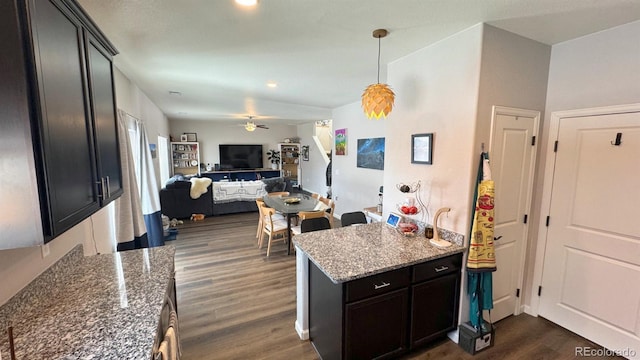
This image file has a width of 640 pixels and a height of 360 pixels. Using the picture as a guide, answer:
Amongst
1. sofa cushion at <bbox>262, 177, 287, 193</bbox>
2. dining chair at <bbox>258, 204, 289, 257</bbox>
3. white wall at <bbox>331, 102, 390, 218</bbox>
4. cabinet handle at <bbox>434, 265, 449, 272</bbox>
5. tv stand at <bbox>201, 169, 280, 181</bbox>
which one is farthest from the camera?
tv stand at <bbox>201, 169, 280, 181</bbox>

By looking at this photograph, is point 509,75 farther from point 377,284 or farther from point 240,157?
point 240,157

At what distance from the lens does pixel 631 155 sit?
6.61ft

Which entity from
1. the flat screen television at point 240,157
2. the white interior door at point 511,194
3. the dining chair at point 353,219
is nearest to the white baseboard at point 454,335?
the white interior door at point 511,194

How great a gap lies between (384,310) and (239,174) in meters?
8.60

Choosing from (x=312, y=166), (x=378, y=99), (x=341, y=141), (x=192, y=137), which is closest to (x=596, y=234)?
(x=378, y=99)

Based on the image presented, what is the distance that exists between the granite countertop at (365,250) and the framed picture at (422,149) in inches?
27.0

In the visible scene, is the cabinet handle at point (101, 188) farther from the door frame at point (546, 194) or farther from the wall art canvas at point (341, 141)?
the wall art canvas at point (341, 141)

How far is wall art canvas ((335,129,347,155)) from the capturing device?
5691mm

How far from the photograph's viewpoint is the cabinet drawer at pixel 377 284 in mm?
1736

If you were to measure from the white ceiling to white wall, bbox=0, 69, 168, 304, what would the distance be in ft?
1.50

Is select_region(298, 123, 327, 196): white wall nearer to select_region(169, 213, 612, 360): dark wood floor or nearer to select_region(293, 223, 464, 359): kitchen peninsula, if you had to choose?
select_region(169, 213, 612, 360): dark wood floor

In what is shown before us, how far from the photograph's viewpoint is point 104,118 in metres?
1.64

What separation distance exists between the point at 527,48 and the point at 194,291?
4067mm

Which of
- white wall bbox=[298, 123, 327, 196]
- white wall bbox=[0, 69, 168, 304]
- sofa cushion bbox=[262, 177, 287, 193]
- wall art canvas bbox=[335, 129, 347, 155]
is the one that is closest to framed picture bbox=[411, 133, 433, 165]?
white wall bbox=[0, 69, 168, 304]
